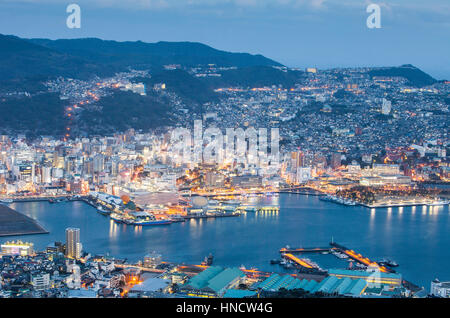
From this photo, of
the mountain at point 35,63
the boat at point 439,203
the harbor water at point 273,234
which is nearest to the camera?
the harbor water at point 273,234

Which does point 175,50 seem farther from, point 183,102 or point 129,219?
point 129,219

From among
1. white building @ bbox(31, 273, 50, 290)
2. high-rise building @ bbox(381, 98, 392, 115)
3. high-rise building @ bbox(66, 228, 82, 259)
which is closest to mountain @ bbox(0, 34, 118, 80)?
high-rise building @ bbox(381, 98, 392, 115)

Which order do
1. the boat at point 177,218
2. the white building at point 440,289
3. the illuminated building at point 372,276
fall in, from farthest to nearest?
the boat at point 177,218, the illuminated building at point 372,276, the white building at point 440,289

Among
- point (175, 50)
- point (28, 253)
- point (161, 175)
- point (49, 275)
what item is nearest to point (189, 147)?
point (161, 175)

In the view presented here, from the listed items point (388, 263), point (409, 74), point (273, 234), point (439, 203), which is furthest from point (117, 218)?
point (409, 74)

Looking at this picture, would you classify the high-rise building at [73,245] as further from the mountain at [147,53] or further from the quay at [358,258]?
the mountain at [147,53]

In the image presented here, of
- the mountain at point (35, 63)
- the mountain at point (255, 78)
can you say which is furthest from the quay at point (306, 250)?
the mountain at point (255, 78)

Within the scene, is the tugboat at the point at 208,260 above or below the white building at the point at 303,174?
below

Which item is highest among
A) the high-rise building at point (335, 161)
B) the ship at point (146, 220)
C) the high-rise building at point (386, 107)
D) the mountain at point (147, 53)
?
the mountain at point (147, 53)
